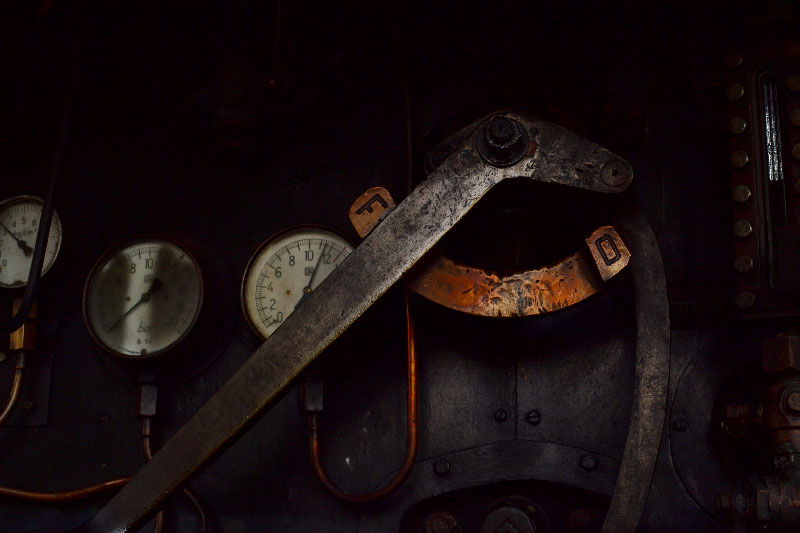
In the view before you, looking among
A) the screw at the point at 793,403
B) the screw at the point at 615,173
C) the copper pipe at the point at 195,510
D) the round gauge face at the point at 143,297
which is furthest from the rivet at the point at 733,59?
the copper pipe at the point at 195,510

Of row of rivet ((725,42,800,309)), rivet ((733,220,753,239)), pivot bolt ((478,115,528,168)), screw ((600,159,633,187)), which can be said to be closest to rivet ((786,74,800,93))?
row of rivet ((725,42,800,309))

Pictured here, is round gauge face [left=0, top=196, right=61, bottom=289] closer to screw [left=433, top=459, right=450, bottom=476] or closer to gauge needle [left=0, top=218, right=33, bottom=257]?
gauge needle [left=0, top=218, right=33, bottom=257]

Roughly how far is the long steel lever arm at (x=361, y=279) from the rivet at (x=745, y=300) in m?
0.31

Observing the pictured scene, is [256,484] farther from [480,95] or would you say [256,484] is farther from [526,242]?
[480,95]

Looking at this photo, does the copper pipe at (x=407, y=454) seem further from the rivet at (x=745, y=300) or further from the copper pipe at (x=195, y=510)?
the rivet at (x=745, y=300)

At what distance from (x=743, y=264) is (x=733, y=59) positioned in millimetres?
409

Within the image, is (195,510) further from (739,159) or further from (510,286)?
(739,159)

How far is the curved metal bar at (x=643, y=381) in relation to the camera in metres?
1.44

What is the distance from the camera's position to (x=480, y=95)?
1910 mm

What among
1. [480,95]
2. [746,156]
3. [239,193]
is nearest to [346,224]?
[239,193]

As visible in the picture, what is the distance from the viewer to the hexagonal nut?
148 cm

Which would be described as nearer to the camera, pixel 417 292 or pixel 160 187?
pixel 417 292

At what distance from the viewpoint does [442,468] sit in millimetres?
1738

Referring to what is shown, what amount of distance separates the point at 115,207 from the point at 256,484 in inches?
29.5
